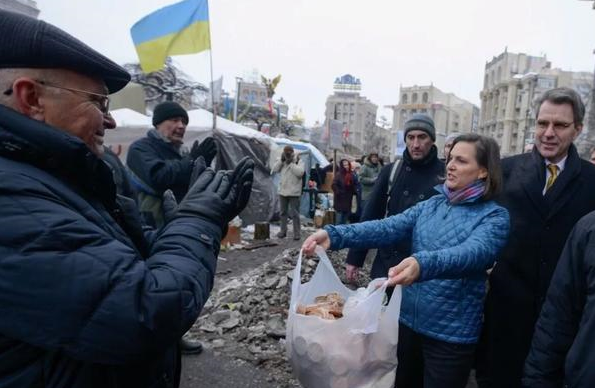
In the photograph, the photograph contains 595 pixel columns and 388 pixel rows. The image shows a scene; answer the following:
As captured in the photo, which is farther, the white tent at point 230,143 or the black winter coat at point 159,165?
the white tent at point 230,143

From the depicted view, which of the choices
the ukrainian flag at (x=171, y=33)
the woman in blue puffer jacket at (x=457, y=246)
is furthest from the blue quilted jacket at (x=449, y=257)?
the ukrainian flag at (x=171, y=33)

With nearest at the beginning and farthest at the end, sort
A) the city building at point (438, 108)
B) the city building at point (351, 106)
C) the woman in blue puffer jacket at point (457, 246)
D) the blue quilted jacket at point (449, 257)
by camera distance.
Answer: the blue quilted jacket at point (449, 257) → the woman in blue puffer jacket at point (457, 246) → the city building at point (438, 108) → the city building at point (351, 106)

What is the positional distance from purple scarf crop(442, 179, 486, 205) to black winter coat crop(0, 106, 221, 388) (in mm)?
1514

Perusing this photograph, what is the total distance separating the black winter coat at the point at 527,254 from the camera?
7.50 ft

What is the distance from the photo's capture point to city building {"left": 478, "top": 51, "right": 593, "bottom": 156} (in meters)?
52.5

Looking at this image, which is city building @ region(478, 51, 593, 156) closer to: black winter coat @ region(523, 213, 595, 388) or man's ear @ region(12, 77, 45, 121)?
black winter coat @ region(523, 213, 595, 388)

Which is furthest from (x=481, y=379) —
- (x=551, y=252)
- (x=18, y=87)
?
(x=18, y=87)

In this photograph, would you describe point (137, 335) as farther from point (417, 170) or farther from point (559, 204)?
point (417, 170)

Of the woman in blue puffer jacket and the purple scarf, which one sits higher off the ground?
the purple scarf

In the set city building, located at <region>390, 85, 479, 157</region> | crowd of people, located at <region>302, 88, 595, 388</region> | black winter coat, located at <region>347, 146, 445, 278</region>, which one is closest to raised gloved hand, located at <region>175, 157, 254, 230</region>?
crowd of people, located at <region>302, 88, 595, 388</region>

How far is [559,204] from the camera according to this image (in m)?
2.28

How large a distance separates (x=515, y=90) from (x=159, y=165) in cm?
6706

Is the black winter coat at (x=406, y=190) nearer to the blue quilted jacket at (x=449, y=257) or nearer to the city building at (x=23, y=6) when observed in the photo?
the blue quilted jacket at (x=449, y=257)

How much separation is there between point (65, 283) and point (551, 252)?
95.8 inches
